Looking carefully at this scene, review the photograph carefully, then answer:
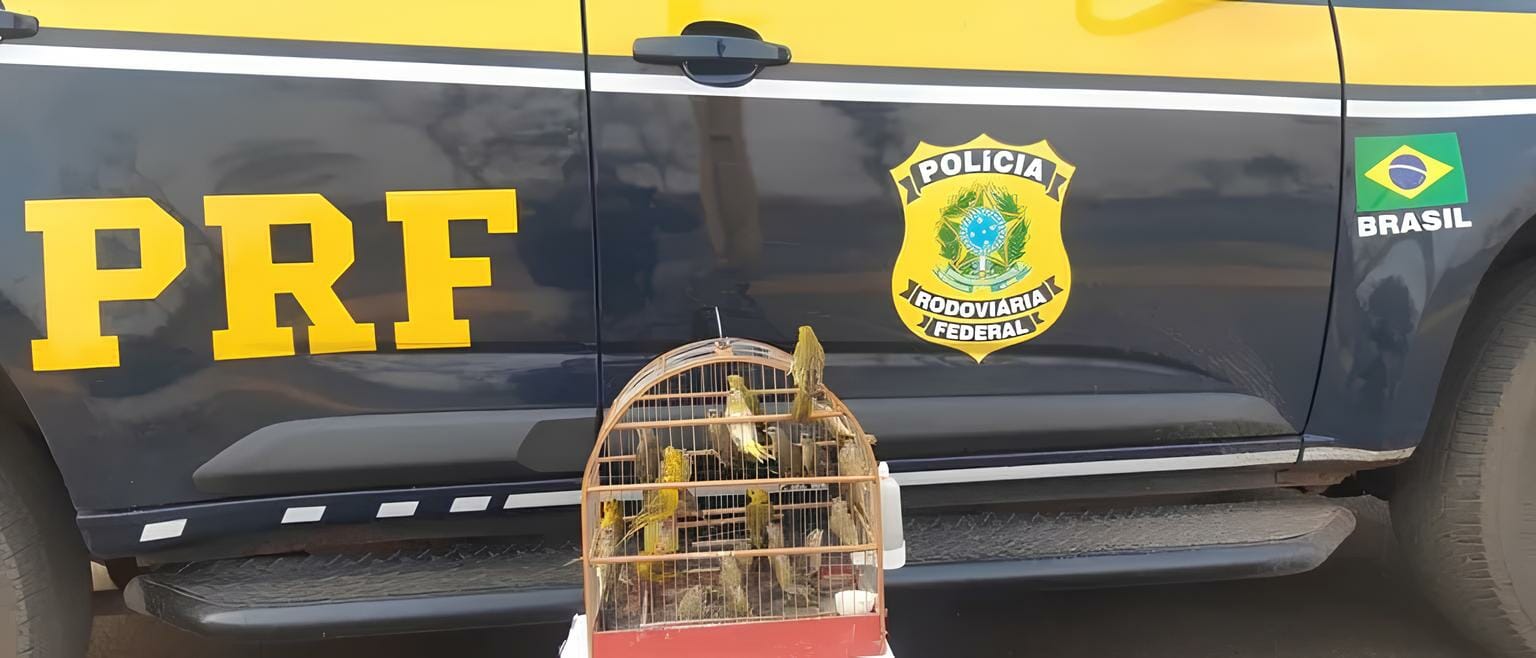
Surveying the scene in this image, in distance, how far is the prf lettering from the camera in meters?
1.70

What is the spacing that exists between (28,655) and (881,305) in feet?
5.85

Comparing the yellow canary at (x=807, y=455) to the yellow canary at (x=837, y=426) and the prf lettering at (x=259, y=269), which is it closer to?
the yellow canary at (x=837, y=426)

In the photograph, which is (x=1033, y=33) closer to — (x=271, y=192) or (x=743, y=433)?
(x=743, y=433)

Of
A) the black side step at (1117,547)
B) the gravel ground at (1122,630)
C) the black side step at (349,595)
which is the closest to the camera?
the black side step at (349,595)

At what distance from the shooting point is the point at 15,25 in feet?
5.46

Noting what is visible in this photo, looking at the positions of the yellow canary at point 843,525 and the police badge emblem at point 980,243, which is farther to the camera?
the police badge emblem at point 980,243

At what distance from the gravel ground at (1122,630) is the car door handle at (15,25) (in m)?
1.67

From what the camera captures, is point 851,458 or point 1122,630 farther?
point 1122,630

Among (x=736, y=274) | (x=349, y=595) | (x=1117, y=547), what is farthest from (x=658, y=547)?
(x=1117, y=547)

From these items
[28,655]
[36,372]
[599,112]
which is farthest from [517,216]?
[28,655]

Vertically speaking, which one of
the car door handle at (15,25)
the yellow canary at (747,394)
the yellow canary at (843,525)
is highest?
the car door handle at (15,25)

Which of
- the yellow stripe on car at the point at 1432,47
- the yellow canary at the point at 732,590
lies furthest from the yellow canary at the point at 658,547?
the yellow stripe on car at the point at 1432,47

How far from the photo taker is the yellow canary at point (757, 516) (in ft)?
5.77

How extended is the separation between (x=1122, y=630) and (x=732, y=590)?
154 centimetres
